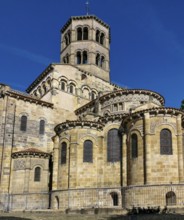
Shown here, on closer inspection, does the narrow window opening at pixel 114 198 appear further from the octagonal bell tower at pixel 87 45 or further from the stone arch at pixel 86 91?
the octagonal bell tower at pixel 87 45

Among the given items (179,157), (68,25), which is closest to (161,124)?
(179,157)

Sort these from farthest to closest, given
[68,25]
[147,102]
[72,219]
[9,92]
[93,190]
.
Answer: [68,25] < [9,92] < [147,102] < [93,190] < [72,219]

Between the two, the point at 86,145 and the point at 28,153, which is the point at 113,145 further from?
the point at 28,153

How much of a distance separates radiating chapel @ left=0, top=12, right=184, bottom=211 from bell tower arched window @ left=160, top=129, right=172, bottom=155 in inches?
3.0

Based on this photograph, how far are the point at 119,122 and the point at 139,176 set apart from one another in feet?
19.1

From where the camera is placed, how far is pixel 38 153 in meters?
30.4

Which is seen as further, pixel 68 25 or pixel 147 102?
pixel 68 25

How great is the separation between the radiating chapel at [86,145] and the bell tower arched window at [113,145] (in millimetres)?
90

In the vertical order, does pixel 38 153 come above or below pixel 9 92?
below

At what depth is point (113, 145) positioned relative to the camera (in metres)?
26.7

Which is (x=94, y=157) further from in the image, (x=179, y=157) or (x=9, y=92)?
(x=9, y=92)

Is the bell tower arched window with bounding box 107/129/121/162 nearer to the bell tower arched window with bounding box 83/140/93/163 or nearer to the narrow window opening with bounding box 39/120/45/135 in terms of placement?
the bell tower arched window with bounding box 83/140/93/163

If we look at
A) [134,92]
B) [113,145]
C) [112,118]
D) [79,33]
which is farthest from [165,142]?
[79,33]

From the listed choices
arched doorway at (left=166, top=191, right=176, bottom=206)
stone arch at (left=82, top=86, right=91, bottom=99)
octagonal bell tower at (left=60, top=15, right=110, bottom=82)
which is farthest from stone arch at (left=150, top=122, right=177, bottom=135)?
octagonal bell tower at (left=60, top=15, right=110, bottom=82)
